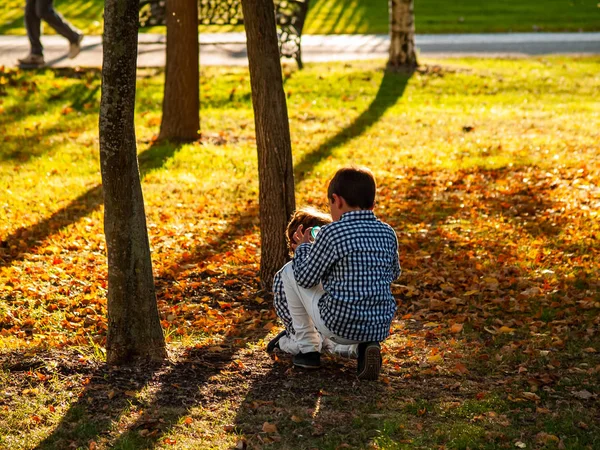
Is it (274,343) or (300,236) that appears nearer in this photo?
(300,236)

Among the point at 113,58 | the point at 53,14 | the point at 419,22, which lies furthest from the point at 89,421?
the point at 419,22

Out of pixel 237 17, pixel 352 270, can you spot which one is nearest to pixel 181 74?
pixel 237 17

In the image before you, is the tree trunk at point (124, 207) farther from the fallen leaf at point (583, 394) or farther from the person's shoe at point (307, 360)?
the fallen leaf at point (583, 394)

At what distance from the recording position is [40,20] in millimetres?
13148

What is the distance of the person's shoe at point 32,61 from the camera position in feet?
43.8

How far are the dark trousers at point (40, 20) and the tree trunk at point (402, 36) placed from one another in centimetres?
Answer: 512

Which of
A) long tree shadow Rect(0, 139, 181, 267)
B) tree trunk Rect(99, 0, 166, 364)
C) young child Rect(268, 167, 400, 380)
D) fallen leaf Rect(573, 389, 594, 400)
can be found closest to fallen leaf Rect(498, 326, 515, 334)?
fallen leaf Rect(573, 389, 594, 400)

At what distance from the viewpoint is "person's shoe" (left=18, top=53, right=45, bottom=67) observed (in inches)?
526

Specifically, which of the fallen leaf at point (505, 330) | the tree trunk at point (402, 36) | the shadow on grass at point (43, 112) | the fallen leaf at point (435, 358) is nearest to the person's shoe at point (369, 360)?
the fallen leaf at point (435, 358)

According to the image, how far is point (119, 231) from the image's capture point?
15.3 feet

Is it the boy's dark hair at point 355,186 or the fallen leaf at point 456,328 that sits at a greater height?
the boy's dark hair at point 355,186

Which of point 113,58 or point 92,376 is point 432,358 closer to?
point 92,376

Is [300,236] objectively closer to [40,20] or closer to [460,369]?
[460,369]

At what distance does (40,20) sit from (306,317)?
32.6 feet
